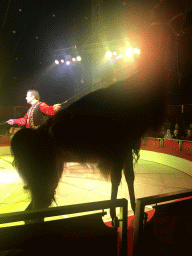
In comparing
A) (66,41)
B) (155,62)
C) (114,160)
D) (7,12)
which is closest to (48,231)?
(114,160)

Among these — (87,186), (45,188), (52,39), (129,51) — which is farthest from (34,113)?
(52,39)

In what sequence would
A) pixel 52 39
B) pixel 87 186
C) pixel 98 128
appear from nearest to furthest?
1. pixel 98 128
2. pixel 87 186
3. pixel 52 39

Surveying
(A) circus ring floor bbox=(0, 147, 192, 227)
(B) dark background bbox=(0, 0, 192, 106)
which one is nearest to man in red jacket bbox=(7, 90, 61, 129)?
(A) circus ring floor bbox=(0, 147, 192, 227)

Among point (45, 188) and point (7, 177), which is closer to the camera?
point (45, 188)

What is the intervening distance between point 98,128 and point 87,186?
8.93 ft

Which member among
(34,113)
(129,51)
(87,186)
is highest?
(129,51)

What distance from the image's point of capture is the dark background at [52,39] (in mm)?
5879

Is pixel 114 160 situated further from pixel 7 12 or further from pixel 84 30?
pixel 84 30

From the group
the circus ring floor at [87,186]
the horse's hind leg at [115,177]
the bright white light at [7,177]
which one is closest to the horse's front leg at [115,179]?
the horse's hind leg at [115,177]

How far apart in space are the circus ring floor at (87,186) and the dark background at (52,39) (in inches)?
74.3

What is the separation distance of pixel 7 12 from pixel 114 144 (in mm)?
6738

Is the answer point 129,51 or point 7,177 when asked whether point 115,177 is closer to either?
point 7,177

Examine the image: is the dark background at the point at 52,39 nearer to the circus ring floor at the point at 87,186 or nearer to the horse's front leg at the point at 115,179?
the circus ring floor at the point at 87,186

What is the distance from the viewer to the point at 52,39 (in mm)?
8008
